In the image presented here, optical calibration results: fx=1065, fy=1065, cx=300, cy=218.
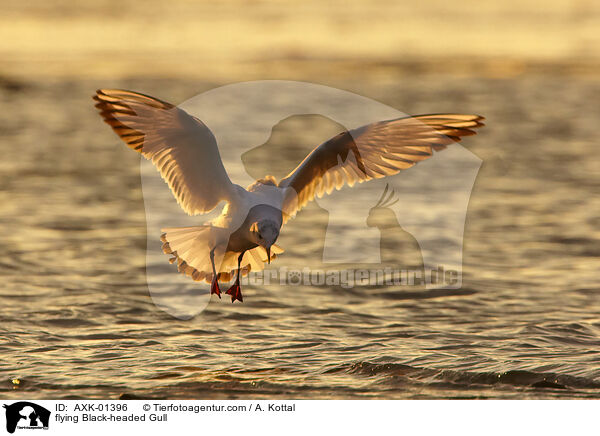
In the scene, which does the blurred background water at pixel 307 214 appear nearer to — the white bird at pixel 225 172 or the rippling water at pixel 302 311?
the rippling water at pixel 302 311

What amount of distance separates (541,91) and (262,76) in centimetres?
491

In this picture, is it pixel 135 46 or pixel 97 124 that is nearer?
pixel 97 124

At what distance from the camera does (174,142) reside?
791cm

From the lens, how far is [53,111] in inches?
679

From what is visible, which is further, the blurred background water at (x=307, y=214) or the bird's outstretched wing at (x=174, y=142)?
the blurred background water at (x=307, y=214)

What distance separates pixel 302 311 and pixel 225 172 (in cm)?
192

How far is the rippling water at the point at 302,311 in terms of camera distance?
7.82 m

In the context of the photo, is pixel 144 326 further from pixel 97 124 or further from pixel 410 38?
pixel 410 38

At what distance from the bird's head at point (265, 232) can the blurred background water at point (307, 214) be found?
962 mm

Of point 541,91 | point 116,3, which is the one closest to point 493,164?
point 541,91
